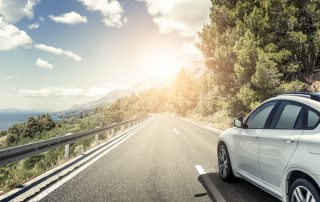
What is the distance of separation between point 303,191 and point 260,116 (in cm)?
199

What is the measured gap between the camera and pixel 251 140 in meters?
5.24

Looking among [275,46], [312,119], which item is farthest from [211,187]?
[275,46]

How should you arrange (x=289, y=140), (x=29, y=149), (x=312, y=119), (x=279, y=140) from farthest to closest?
(x=29, y=149) < (x=279, y=140) < (x=289, y=140) < (x=312, y=119)

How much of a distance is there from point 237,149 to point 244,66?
13.3 meters

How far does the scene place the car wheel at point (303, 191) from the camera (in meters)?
3.42

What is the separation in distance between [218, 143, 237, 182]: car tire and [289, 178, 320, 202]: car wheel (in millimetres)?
2508

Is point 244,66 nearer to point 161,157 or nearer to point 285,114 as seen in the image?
point 161,157

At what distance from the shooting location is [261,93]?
57.9 ft

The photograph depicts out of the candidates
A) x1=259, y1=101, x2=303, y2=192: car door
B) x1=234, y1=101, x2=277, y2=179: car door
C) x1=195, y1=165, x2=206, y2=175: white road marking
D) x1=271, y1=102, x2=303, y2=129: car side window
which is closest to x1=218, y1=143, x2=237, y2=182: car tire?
x1=234, y1=101, x2=277, y2=179: car door

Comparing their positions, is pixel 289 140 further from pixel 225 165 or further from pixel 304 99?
pixel 225 165

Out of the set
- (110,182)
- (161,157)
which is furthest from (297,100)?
(161,157)

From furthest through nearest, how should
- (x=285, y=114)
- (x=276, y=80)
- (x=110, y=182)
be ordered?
(x=276, y=80), (x=110, y=182), (x=285, y=114)

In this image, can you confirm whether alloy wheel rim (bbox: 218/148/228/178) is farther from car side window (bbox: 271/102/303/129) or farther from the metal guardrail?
the metal guardrail

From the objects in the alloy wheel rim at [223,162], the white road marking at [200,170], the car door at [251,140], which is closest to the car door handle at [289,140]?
the car door at [251,140]
